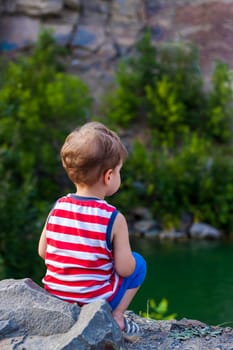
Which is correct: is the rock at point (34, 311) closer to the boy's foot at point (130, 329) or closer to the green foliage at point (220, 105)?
the boy's foot at point (130, 329)

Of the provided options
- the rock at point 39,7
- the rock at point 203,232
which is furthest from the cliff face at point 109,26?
the rock at point 203,232

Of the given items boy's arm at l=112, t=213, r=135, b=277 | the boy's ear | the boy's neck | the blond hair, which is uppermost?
the blond hair

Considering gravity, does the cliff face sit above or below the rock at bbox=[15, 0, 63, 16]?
below

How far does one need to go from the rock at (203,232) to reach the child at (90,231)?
10.5 m

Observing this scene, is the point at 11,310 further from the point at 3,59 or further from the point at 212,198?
the point at 3,59

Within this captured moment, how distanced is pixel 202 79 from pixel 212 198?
10.9ft

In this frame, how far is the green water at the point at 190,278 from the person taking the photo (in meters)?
7.17

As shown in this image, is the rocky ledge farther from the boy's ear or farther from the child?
the boy's ear

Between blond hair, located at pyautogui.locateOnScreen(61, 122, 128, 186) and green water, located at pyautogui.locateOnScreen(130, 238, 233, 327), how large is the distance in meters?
→ 4.19

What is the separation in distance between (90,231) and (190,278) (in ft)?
24.2

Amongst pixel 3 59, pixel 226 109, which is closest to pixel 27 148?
pixel 3 59

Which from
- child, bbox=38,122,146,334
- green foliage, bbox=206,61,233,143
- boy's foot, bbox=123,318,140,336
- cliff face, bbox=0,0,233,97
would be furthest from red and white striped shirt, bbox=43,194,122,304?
cliff face, bbox=0,0,233,97

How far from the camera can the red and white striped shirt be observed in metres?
2.25

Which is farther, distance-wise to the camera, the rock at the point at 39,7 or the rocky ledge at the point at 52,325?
the rock at the point at 39,7
